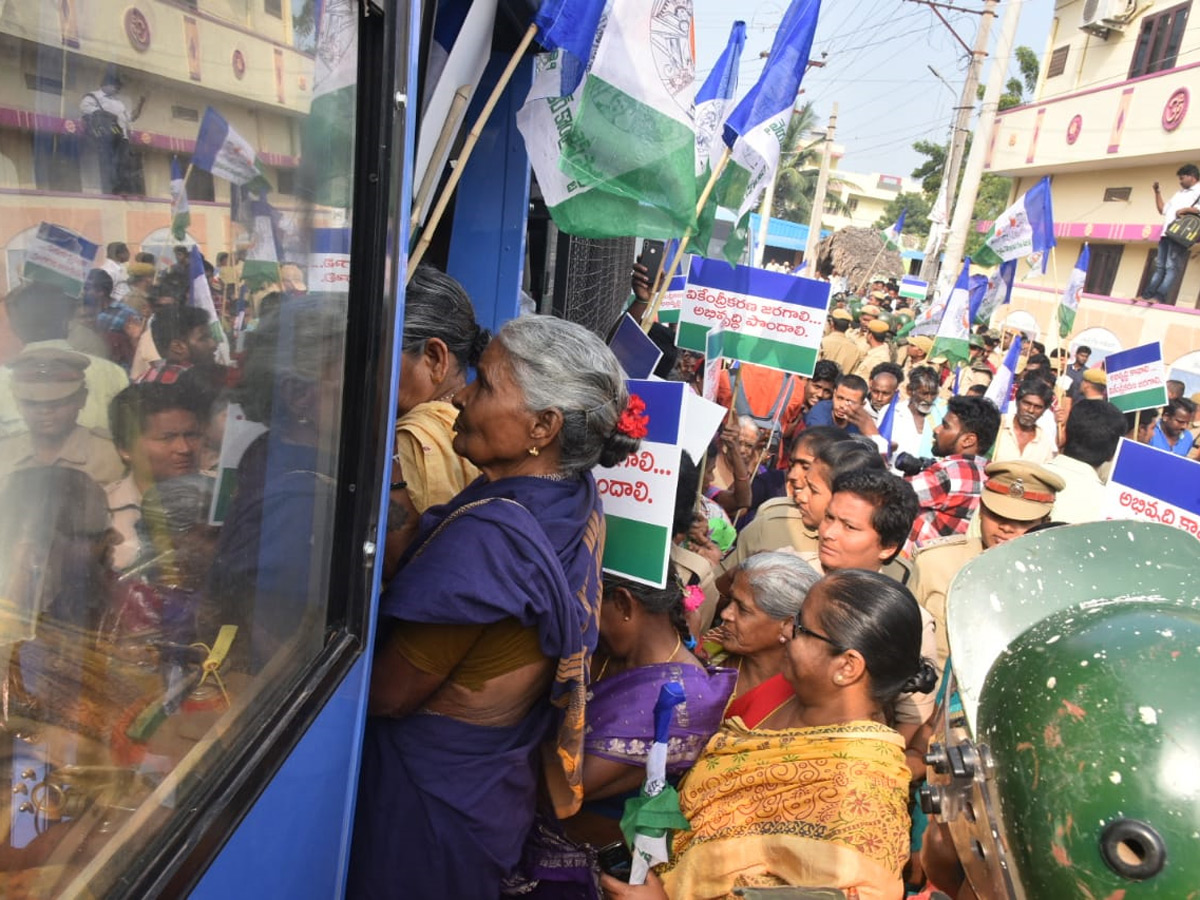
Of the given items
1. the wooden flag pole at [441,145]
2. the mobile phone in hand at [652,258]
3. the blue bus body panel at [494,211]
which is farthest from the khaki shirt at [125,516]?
the mobile phone in hand at [652,258]

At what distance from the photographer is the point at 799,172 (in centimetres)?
5359

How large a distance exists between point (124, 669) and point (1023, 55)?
41.2 m

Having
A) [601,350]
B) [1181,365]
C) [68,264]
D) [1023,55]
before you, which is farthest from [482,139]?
[1023,55]

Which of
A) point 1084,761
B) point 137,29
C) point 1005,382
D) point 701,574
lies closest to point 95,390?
point 137,29

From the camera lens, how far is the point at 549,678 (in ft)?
5.65

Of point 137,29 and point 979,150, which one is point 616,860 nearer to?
point 137,29

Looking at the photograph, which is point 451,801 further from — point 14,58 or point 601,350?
point 14,58

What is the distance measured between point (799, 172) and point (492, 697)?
5592 cm

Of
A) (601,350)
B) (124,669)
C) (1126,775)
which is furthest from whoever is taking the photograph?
(601,350)

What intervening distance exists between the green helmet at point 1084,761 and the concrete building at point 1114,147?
62.1ft

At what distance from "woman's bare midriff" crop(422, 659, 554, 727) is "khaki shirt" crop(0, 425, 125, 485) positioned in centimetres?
91

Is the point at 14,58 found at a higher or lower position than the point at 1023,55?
lower

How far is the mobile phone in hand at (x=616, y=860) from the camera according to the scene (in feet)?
6.48

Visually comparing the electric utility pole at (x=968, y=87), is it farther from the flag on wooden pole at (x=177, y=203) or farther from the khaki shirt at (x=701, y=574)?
the flag on wooden pole at (x=177, y=203)
